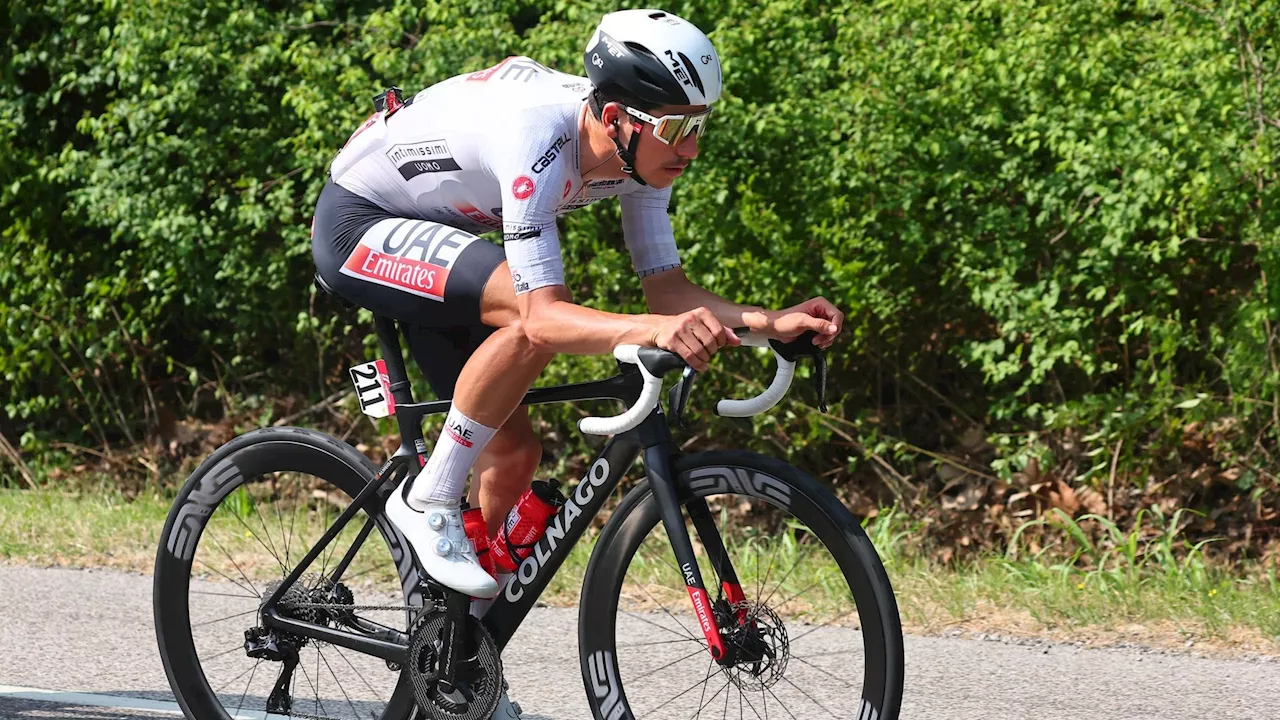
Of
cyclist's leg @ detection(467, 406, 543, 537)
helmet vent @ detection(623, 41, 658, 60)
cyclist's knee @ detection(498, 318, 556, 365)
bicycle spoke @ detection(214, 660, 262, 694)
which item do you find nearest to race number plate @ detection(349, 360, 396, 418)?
cyclist's leg @ detection(467, 406, 543, 537)

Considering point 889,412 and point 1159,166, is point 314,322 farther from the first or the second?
point 1159,166

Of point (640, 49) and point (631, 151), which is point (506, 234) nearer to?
point (631, 151)

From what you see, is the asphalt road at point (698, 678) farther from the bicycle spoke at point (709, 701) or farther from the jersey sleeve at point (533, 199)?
the jersey sleeve at point (533, 199)

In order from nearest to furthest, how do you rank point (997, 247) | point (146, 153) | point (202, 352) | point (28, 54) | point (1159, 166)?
1. point (1159, 166)
2. point (997, 247)
3. point (146, 153)
4. point (28, 54)
5. point (202, 352)

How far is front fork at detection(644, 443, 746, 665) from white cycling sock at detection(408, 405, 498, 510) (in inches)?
17.1

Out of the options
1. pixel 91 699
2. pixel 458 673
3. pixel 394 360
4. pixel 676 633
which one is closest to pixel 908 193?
pixel 676 633

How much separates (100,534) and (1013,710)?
187 inches

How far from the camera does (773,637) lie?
3.60 meters

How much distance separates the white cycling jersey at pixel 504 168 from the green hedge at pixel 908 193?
325 centimetres

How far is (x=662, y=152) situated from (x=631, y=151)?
0.07 m

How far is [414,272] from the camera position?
3873 mm

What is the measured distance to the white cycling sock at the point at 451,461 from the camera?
3840mm

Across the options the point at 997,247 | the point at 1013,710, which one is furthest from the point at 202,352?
the point at 1013,710

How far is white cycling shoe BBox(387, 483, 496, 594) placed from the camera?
3850mm
